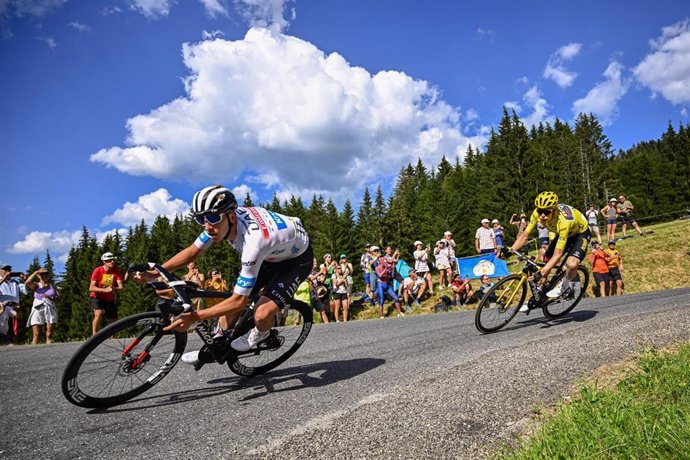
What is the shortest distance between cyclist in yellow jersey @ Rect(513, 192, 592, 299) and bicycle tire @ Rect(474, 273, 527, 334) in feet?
1.70

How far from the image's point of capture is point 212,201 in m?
3.88

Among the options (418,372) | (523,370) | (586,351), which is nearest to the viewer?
(523,370)

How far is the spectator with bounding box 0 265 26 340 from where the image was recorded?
11.5 metres

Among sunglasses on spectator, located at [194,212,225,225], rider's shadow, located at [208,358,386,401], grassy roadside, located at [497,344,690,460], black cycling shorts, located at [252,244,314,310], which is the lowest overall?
grassy roadside, located at [497,344,690,460]

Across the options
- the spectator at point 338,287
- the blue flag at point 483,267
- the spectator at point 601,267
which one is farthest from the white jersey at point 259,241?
the spectator at point 601,267

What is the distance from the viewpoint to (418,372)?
440 centimetres

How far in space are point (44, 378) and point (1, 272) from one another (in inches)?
344

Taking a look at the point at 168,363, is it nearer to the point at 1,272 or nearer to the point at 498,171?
the point at 1,272

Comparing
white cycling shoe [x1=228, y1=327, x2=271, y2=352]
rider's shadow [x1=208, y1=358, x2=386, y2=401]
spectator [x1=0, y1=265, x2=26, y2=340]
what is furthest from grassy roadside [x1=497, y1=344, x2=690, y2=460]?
spectator [x1=0, y1=265, x2=26, y2=340]

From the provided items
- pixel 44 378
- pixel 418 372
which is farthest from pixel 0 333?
pixel 418 372

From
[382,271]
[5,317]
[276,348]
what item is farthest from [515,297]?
[5,317]

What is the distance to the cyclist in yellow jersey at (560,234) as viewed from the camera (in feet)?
22.9

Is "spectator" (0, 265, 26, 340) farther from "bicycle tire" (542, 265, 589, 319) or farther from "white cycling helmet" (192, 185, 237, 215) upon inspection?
"bicycle tire" (542, 265, 589, 319)

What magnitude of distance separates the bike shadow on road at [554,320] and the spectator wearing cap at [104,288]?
943cm
